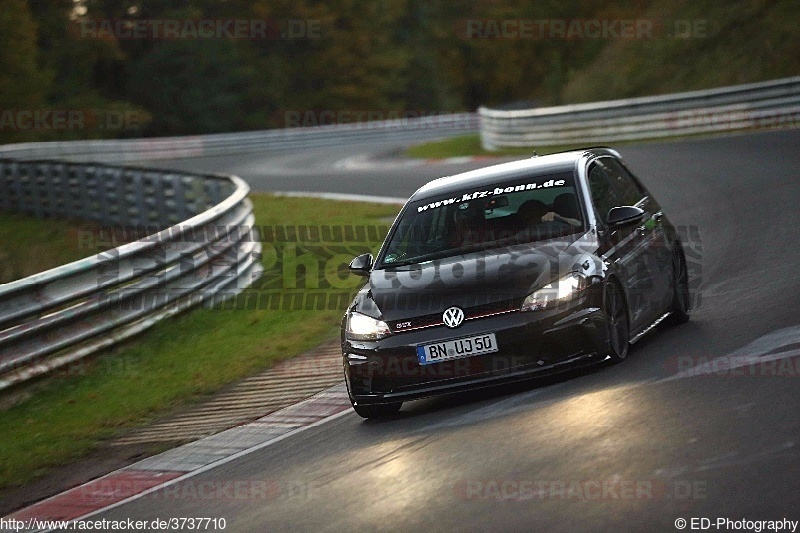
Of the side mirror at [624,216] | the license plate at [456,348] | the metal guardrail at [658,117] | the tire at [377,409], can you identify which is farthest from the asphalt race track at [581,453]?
the metal guardrail at [658,117]

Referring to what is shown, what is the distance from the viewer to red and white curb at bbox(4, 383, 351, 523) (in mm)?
7730

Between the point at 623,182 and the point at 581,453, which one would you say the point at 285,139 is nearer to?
the point at 623,182

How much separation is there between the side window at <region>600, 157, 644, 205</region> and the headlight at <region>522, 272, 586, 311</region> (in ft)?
6.13

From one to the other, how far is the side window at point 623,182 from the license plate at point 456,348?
237 cm

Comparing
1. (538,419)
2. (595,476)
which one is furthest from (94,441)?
(595,476)

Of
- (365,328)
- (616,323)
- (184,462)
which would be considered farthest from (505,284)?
(184,462)

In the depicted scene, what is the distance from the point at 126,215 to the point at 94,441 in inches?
518

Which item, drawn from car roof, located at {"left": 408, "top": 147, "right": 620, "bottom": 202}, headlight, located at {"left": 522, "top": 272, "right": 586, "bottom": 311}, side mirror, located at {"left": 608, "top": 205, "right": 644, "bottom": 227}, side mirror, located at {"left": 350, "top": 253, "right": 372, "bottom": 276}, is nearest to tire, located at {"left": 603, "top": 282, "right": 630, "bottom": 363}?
headlight, located at {"left": 522, "top": 272, "right": 586, "bottom": 311}

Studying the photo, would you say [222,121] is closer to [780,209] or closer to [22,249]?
[22,249]

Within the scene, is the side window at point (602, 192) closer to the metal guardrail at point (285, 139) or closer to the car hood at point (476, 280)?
the car hood at point (476, 280)

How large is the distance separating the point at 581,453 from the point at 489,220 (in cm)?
305

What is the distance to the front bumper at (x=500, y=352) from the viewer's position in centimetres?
802

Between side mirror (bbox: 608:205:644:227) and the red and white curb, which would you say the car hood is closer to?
side mirror (bbox: 608:205:644:227)

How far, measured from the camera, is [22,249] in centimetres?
2119
